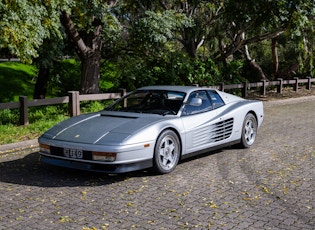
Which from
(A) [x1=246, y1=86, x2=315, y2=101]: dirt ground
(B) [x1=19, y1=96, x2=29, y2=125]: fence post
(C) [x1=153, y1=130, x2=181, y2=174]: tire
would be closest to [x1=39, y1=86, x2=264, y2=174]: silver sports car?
(C) [x1=153, y1=130, x2=181, y2=174]: tire

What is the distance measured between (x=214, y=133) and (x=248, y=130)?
1.39 meters

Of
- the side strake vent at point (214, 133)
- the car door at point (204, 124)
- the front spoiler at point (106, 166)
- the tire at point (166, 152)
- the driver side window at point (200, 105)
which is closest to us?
the front spoiler at point (106, 166)

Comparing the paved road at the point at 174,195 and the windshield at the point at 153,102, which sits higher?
the windshield at the point at 153,102

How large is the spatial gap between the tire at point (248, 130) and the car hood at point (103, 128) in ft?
7.53

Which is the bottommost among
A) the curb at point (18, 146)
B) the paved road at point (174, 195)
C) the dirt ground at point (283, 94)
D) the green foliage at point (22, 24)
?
the paved road at point (174, 195)

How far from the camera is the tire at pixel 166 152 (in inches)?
255

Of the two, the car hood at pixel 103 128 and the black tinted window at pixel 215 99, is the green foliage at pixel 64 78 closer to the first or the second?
the black tinted window at pixel 215 99

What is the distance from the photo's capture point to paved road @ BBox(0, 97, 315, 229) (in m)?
4.66

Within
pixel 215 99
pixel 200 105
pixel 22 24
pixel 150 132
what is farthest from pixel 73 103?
pixel 150 132

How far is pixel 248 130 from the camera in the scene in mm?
8781

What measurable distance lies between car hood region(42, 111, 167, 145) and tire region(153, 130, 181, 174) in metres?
0.30

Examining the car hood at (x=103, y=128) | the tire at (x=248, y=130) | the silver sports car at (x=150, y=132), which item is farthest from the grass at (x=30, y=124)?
the tire at (x=248, y=130)

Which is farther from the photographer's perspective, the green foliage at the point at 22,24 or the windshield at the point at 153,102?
the green foliage at the point at 22,24

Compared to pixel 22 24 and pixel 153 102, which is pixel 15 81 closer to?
pixel 22 24
